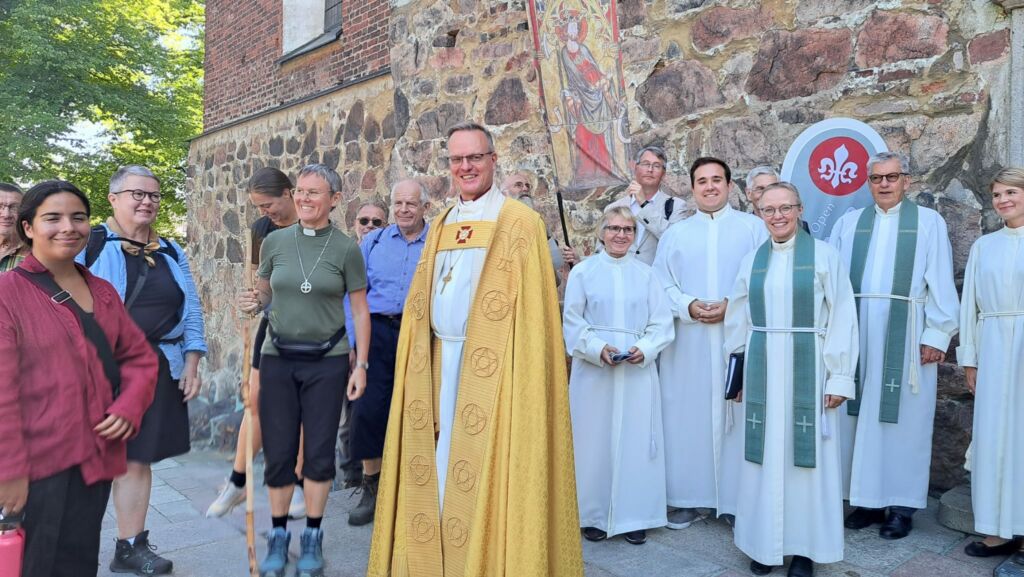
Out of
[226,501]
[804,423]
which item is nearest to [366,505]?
[226,501]

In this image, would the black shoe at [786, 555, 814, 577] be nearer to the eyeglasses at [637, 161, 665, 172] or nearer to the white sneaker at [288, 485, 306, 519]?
the eyeglasses at [637, 161, 665, 172]

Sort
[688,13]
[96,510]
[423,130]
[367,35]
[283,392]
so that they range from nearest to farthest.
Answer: [96,510] < [283,392] < [688,13] < [423,130] < [367,35]

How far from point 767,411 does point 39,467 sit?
2.67 metres

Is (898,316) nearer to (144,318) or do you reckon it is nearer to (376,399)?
(376,399)

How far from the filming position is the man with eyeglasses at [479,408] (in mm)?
2588

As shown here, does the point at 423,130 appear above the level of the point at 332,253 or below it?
above

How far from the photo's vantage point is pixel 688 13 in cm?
487

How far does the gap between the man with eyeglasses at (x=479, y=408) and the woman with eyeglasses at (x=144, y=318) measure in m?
1.09

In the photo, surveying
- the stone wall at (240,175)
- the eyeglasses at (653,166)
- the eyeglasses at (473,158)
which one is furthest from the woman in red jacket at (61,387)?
the stone wall at (240,175)

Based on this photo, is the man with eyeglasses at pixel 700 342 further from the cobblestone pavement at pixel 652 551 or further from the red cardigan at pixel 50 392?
the red cardigan at pixel 50 392

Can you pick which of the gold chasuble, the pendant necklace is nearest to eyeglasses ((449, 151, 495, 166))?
the gold chasuble

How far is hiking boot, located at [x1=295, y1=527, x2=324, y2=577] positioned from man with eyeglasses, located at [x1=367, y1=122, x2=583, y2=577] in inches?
13.2

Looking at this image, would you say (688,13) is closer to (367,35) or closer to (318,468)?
(318,468)

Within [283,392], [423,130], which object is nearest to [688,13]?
[423,130]
